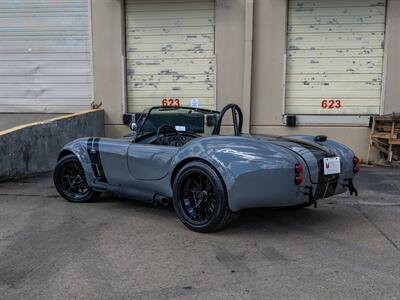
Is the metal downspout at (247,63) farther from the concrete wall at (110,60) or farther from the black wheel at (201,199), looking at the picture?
the black wheel at (201,199)

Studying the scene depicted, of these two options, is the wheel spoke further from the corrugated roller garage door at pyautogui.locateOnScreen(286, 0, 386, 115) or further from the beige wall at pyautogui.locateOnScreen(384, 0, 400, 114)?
the beige wall at pyautogui.locateOnScreen(384, 0, 400, 114)

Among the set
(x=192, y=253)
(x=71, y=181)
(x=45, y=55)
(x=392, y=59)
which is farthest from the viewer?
(x=45, y=55)

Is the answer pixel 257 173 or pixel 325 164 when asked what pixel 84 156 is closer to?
pixel 257 173

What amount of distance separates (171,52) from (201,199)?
6.42 m

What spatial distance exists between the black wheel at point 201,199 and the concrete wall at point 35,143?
3.80 metres

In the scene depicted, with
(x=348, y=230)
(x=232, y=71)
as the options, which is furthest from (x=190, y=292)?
(x=232, y=71)

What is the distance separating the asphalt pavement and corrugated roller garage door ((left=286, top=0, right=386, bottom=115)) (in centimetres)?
436

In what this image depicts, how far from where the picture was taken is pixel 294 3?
32.3 ft

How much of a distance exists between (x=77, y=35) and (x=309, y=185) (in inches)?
314

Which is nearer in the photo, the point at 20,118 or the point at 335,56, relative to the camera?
the point at 335,56

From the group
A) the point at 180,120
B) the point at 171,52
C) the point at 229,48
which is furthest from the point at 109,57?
the point at 180,120

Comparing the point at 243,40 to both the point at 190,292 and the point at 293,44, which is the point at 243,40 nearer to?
the point at 293,44

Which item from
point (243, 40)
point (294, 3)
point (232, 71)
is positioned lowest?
point (232, 71)

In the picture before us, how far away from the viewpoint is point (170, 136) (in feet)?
17.9
